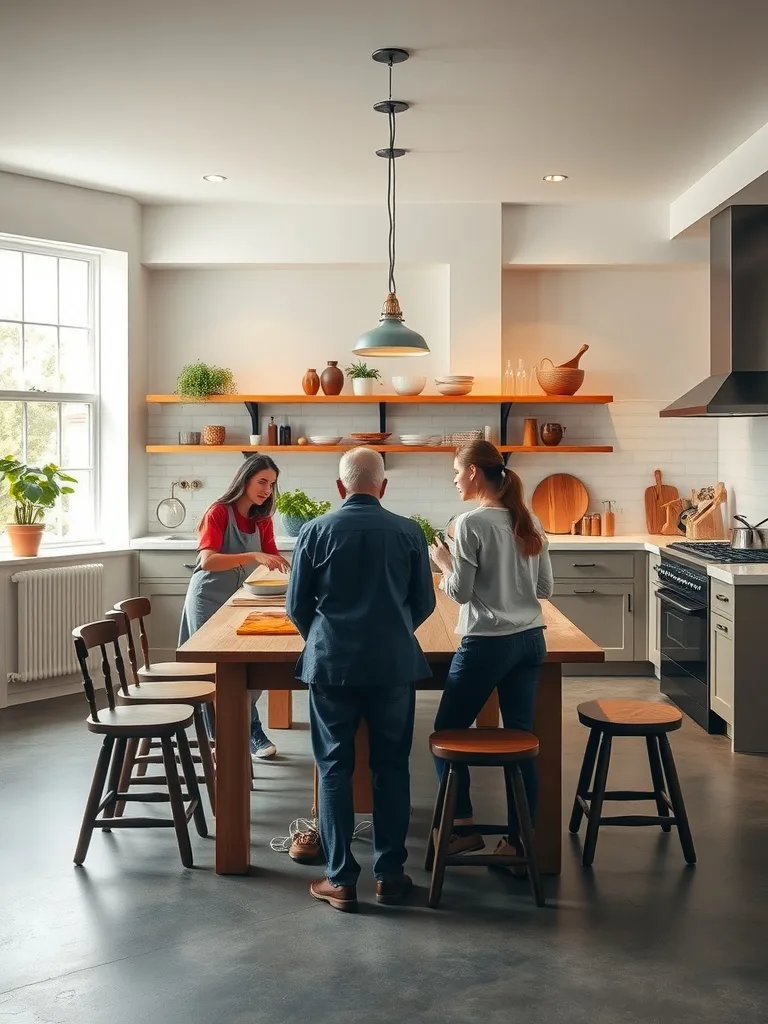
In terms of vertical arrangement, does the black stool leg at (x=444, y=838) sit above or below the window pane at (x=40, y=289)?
below

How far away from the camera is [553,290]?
25.1 ft

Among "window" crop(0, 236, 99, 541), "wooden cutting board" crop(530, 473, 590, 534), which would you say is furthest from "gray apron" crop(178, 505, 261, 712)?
"wooden cutting board" crop(530, 473, 590, 534)

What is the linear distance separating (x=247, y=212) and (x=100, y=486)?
7.15ft

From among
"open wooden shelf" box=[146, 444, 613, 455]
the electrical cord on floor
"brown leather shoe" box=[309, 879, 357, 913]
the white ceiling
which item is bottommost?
the electrical cord on floor

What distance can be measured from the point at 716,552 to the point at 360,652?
3354mm

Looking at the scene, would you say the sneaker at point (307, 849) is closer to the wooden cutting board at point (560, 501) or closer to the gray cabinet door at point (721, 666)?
the gray cabinet door at point (721, 666)

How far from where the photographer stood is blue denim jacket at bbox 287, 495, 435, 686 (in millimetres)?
3309

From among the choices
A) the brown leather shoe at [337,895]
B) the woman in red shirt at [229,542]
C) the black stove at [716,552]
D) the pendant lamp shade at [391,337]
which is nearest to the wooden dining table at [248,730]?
the brown leather shoe at [337,895]

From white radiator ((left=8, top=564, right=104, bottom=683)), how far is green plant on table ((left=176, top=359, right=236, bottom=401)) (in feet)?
4.55

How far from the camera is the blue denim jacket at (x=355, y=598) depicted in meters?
3.31

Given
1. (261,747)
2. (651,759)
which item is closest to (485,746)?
(651,759)

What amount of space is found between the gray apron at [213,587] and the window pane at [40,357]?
258cm

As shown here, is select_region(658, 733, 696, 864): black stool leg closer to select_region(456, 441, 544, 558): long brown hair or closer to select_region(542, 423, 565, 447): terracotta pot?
select_region(456, 441, 544, 558): long brown hair

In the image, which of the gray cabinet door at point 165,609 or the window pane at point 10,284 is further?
the gray cabinet door at point 165,609
